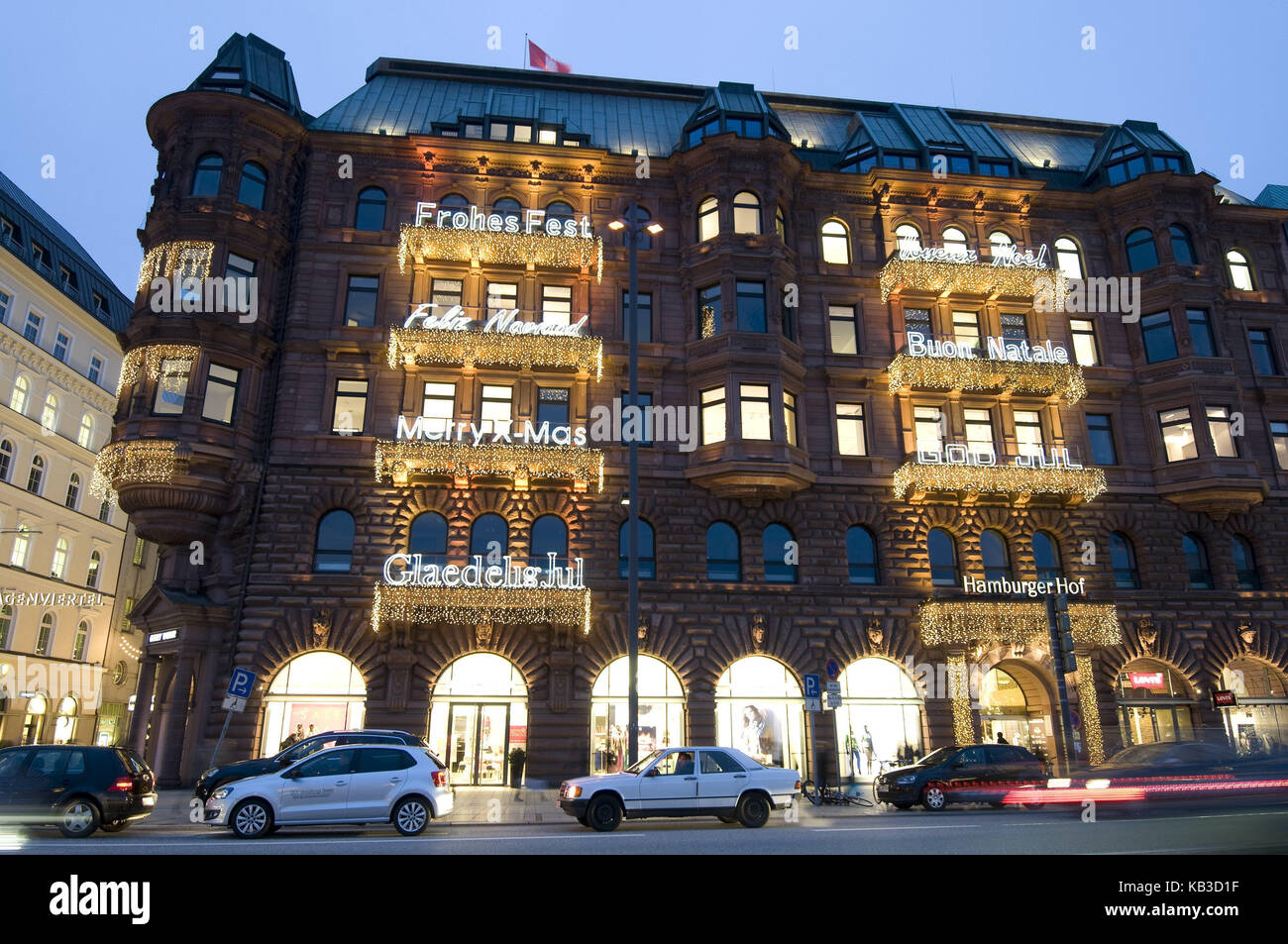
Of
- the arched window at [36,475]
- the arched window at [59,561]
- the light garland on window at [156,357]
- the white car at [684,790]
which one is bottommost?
the white car at [684,790]

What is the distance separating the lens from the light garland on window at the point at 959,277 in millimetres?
32344

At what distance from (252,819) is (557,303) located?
21.4 m

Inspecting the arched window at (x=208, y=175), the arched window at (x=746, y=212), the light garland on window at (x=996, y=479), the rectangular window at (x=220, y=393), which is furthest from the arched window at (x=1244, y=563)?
the arched window at (x=208, y=175)

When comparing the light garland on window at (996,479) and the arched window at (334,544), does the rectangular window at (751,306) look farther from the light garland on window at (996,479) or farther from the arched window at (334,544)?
the arched window at (334,544)

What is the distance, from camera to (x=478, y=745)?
86.8 ft

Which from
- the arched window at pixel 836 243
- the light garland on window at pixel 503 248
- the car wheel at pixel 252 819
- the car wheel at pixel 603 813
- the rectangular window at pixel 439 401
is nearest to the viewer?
the car wheel at pixel 252 819

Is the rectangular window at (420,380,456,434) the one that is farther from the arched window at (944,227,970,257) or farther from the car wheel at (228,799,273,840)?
the arched window at (944,227,970,257)

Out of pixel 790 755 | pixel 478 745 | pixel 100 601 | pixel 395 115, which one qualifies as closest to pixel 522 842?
pixel 478 745

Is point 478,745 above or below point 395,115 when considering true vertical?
below

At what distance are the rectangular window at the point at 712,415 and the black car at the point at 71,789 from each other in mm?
19630

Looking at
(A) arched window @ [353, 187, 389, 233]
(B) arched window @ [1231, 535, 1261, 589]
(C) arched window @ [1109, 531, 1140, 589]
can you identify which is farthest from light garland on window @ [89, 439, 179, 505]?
(B) arched window @ [1231, 535, 1261, 589]

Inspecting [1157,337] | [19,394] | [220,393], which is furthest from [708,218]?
[19,394]
